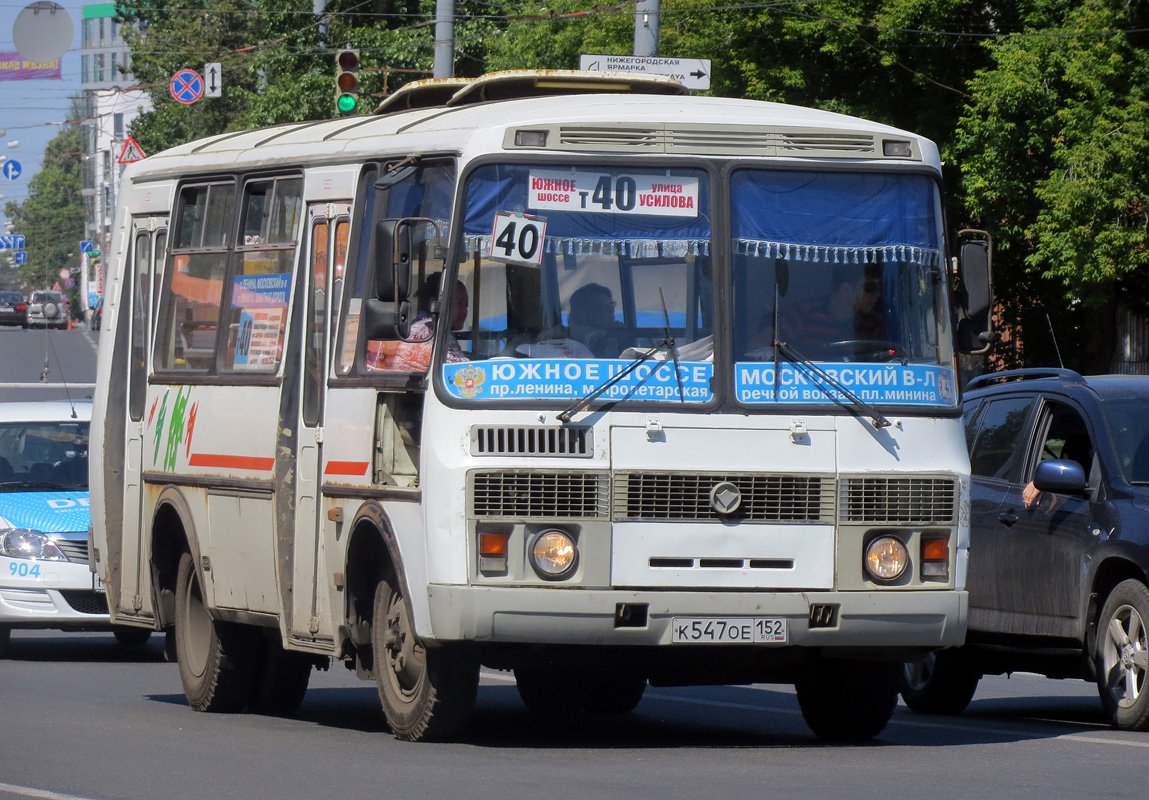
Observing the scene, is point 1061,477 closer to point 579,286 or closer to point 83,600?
point 579,286

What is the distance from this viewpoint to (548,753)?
959cm

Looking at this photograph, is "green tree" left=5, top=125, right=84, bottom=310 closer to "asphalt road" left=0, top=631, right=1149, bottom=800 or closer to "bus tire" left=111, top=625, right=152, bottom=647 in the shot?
"bus tire" left=111, top=625, right=152, bottom=647

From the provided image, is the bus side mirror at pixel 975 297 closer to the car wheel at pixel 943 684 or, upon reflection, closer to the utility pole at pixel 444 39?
the car wheel at pixel 943 684

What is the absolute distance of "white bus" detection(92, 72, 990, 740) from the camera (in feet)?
29.7

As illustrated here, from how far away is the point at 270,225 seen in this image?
36.7ft

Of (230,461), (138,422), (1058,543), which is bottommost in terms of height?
(1058,543)

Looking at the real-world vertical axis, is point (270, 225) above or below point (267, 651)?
above

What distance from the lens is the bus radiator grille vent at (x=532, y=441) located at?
905 centimetres

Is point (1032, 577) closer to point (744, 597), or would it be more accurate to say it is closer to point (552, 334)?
point (744, 597)

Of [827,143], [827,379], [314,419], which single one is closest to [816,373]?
[827,379]

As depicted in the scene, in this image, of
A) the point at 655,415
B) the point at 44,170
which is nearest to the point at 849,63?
the point at 655,415

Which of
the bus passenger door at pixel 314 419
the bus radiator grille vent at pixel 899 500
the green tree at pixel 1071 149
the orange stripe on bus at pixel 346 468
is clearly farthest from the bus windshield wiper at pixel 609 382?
the green tree at pixel 1071 149

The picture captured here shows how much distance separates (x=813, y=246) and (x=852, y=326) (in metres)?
0.38

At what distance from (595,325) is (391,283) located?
86 centimetres
